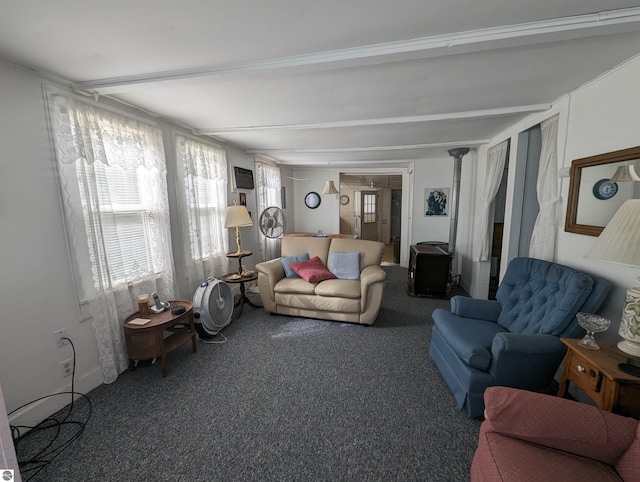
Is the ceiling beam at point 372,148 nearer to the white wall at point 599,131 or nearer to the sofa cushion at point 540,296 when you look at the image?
the white wall at point 599,131

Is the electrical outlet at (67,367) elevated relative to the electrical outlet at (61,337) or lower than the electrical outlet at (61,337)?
lower

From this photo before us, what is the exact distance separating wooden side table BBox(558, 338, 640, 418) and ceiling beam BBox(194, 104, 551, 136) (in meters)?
1.96

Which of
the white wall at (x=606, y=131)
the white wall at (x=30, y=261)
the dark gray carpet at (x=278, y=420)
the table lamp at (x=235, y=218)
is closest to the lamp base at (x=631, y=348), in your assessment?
the white wall at (x=606, y=131)

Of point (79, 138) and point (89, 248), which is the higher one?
point (79, 138)

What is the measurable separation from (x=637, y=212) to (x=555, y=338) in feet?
2.94

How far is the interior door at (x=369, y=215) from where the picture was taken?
817 cm

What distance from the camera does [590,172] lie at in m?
1.82

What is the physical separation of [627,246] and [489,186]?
258cm

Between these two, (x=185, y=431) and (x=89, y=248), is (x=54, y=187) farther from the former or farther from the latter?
(x=185, y=431)

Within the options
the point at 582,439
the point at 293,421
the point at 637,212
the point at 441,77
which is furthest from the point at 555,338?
the point at 441,77

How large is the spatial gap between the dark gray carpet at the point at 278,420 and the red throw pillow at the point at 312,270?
83 centimetres

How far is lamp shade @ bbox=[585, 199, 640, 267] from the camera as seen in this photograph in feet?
3.46

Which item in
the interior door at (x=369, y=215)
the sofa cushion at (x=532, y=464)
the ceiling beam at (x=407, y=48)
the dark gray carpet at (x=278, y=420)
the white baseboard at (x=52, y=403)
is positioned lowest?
the dark gray carpet at (x=278, y=420)

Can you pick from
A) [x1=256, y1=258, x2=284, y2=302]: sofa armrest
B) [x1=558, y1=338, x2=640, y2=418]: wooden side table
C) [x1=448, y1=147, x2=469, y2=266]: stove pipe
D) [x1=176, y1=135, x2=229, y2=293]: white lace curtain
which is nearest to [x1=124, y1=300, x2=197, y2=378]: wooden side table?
[x1=176, y1=135, x2=229, y2=293]: white lace curtain
